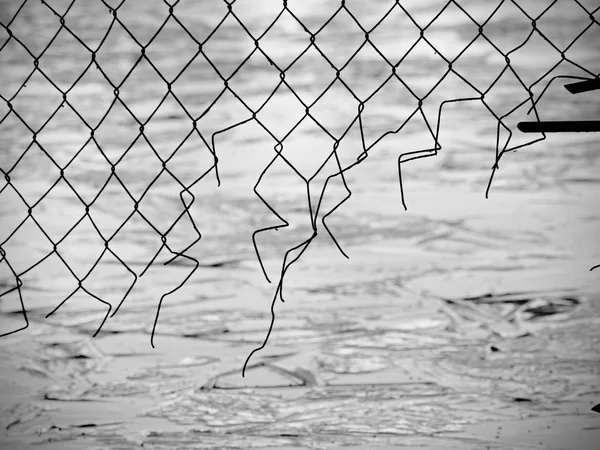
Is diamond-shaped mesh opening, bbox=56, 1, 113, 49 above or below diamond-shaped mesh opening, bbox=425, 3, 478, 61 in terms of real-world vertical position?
above

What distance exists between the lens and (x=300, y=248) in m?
3.10

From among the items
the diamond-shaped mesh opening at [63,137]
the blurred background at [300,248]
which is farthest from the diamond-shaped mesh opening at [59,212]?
the diamond-shaped mesh opening at [63,137]

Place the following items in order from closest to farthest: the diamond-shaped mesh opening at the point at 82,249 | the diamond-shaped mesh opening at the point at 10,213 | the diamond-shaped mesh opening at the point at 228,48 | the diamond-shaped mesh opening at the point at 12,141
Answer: the diamond-shaped mesh opening at the point at 82,249 → the diamond-shaped mesh opening at the point at 10,213 → the diamond-shaped mesh opening at the point at 12,141 → the diamond-shaped mesh opening at the point at 228,48

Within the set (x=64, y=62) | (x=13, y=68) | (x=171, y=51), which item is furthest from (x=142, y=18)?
(x=13, y=68)

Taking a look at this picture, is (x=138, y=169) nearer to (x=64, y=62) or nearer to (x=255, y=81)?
(x=255, y=81)

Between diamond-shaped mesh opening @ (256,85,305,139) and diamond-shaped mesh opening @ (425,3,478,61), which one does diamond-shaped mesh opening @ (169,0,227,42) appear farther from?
diamond-shaped mesh opening @ (425,3,478,61)

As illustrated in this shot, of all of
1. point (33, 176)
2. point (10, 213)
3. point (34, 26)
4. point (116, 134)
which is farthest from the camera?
→ point (34, 26)

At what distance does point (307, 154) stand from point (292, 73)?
0.53 m

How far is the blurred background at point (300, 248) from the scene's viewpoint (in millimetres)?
2232

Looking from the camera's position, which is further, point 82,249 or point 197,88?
point 197,88

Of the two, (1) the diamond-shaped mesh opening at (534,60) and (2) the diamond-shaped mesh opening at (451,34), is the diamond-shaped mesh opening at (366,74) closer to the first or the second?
(2) the diamond-shaped mesh opening at (451,34)

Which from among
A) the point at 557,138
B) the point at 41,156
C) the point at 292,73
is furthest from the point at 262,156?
the point at 557,138

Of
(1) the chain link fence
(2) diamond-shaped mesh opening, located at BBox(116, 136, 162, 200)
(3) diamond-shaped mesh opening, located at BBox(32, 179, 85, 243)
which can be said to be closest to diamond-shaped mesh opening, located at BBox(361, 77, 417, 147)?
(1) the chain link fence

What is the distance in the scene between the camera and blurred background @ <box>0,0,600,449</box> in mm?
2232
